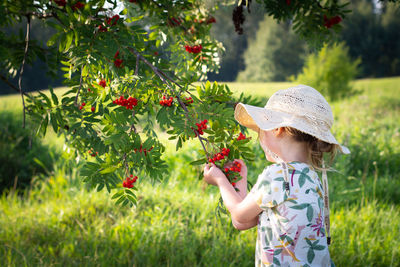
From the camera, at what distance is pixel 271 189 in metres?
1.35

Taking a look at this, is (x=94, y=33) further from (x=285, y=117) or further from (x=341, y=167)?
(x=341, y=167)

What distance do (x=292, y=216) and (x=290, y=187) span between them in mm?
127

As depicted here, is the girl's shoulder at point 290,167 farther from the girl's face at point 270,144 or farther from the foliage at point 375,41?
the foliage at point 375,41

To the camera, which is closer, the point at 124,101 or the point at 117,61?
the point at 124,101

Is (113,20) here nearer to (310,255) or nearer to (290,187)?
(290,187)

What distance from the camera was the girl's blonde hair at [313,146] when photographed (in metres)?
1.47

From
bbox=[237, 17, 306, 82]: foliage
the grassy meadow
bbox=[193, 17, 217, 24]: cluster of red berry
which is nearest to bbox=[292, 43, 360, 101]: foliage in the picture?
the grassy meadow

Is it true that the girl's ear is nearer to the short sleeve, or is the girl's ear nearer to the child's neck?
the child's neck

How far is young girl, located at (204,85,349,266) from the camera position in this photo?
1.35 m

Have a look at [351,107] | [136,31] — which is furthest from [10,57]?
[351,107]

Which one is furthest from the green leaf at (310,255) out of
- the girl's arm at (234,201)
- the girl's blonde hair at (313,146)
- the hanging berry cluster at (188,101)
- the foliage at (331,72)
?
the foliage at (331,72)

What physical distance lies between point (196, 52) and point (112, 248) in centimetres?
192

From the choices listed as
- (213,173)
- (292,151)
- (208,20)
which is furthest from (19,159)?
(292,151)

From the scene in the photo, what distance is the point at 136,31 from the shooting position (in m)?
1.82
